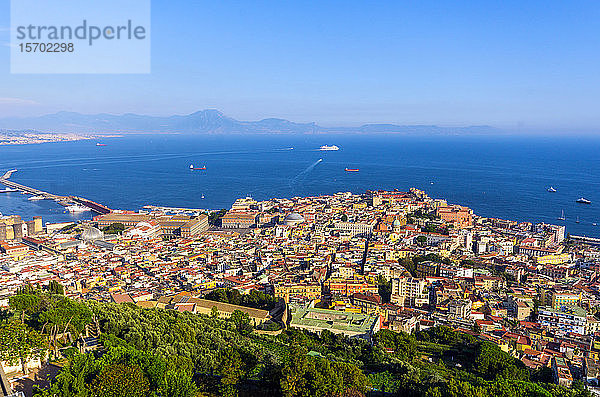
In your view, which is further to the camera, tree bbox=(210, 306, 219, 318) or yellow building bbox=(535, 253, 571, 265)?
yellow building bbox=(535, 253, 571, 265)

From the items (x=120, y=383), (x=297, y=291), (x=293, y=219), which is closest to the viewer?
(x=120, y=383)

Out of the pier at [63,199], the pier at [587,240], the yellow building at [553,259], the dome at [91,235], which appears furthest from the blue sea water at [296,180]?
the yellow building at [553,259]

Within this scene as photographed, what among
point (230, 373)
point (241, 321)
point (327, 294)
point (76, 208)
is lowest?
point (327, 294)

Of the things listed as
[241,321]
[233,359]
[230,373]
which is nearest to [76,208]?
[241,321]

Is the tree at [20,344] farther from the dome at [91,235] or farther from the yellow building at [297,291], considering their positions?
the dome at [91,235]

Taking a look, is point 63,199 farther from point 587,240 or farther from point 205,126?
point 205,126

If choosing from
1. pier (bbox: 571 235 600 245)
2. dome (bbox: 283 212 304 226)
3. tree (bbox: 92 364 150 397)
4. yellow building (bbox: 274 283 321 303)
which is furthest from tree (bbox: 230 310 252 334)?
pier (bbox: 571 235 600 245)

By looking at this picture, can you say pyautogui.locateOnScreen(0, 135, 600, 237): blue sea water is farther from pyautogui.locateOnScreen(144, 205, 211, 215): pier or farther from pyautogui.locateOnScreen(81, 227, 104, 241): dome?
pyautogui.locateOnScreen(81, 227, 104, 241): dome
